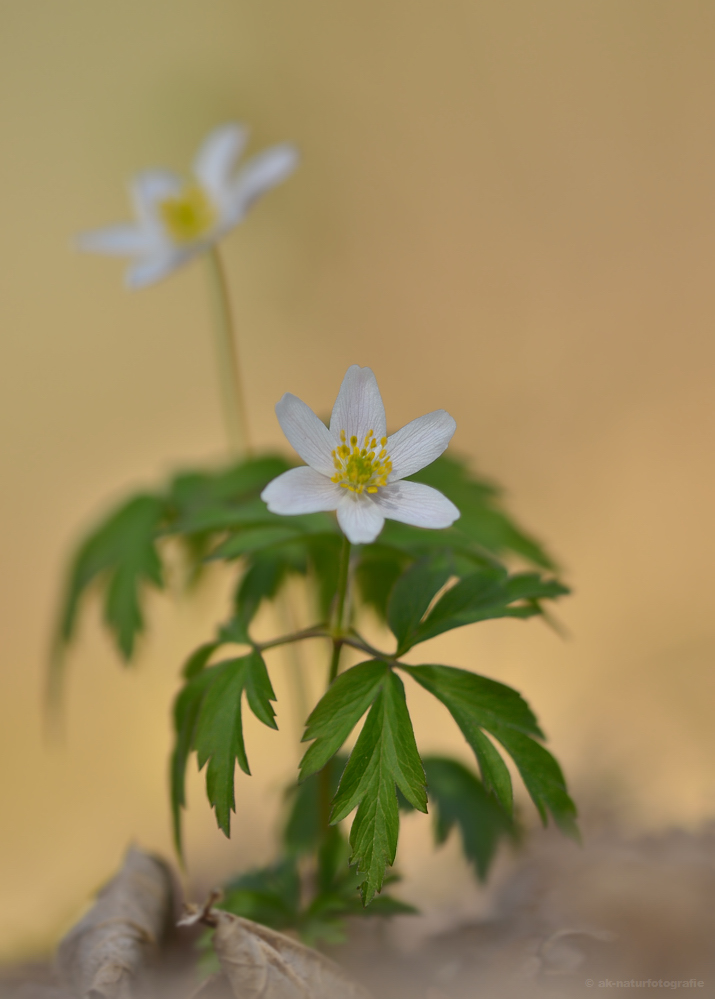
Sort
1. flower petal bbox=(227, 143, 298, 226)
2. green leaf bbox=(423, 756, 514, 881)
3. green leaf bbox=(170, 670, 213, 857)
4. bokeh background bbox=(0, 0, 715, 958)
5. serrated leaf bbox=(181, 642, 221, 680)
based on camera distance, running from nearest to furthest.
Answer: green leaf bbox=(170, 670, 213, 857), serrated leaf bbox=(181, 642, 221, 680), green leaf bbox=(423, 756, 514, 881), flower petal bbox=(227, 143, 298, 226), bokeh background bbox=(0, 0, 715, 958)

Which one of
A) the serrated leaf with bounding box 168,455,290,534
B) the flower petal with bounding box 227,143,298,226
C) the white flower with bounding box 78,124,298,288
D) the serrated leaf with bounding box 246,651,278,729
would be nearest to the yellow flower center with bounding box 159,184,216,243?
the white flower with bounding box 78,124,298,288

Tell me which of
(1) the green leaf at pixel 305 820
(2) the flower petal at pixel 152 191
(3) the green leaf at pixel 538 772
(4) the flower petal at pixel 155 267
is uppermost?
(2) the flower petal at pixel 152 191

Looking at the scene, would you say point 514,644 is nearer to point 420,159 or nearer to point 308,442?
point 308,442

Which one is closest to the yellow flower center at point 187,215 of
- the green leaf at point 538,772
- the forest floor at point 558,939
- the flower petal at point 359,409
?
the flower petal at point 359,409

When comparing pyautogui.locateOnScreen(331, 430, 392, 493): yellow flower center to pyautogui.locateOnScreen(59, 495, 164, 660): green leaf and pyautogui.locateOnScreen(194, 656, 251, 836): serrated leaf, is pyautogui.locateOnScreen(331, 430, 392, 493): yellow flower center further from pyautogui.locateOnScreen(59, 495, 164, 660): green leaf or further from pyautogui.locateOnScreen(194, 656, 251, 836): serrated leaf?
pyautogui.locateOnScreen(59, 495, 164, 660): green leaf

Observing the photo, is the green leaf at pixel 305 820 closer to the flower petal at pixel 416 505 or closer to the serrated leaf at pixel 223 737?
the serrated leaf at pixel 223 737

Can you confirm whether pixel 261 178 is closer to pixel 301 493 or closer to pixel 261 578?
pixel 261 578

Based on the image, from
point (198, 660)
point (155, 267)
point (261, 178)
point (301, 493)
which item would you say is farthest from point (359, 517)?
point (261, 178)
